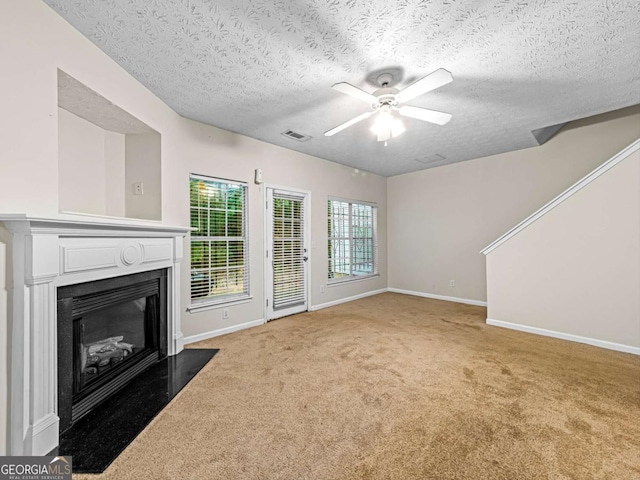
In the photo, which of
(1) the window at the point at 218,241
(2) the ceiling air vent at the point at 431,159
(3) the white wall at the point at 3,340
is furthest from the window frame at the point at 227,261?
(2) the ceiling air vent at the point at 431,159

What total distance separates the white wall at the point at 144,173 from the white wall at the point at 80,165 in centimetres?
21

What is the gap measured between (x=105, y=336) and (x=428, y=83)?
323cm

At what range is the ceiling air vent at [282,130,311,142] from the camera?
141 inches

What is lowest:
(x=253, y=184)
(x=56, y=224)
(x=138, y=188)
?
(x=56, y=224)

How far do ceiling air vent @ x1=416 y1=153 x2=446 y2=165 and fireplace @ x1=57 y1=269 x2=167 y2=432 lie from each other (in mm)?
4340

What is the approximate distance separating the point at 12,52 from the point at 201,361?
2572mm

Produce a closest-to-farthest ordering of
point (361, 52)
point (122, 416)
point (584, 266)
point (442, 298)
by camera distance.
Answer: point (122, 416)
point (361, 52)
point (584, 266)
point (442, 298)

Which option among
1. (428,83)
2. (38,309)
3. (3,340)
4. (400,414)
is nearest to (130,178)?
(38,309)

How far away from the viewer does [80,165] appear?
234cm

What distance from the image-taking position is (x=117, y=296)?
218 centimetres

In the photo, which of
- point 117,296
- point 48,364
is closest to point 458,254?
point 117,296

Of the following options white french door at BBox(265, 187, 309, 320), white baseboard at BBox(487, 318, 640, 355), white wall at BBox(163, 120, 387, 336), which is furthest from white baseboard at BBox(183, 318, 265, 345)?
white baseboard at BBox(487, 318, 640, 355)

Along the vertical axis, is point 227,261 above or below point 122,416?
above

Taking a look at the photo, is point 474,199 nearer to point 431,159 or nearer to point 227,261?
point 431,159
